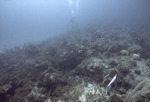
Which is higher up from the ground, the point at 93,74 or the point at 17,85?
the point at 93,74

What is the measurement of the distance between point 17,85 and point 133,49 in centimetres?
870

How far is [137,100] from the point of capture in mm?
2818

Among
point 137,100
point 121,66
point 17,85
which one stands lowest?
point 17,85

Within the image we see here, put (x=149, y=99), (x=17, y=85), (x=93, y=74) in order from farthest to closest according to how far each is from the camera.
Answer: (x=17, y=85)
(x=93, y=74)
(x=149, y=99)

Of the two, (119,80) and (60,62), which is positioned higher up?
(119,80)

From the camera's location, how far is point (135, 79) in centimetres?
440

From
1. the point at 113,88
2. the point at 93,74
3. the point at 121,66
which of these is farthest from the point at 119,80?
the point at 93,74

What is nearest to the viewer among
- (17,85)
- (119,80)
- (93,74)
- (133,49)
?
(119,80)

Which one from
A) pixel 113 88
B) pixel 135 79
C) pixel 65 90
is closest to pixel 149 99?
pixel 113 88

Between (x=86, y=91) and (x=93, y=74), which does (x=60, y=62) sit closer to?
(x=93, y=74)

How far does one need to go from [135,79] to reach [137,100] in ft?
6.16

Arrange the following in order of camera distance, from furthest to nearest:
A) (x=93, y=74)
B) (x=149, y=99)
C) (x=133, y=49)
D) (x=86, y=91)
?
(x=133, y=49), (x=93, y=74), (x=86, y=91), (x=149, y=99)

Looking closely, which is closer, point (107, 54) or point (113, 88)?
point (113, 88)

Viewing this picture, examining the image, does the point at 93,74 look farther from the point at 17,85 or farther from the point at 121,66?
the point at 17,85
